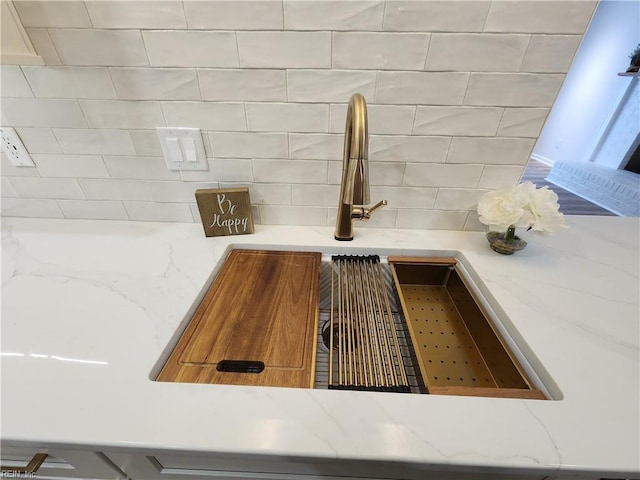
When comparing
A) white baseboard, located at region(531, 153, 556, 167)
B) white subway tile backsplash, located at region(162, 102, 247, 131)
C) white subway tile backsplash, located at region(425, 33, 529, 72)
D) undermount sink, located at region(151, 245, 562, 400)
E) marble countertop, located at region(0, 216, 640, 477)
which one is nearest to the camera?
marble countertop, located at region(0, 216, 640, 477)

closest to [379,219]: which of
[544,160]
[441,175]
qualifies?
[441,175]

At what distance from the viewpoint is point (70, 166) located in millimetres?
813

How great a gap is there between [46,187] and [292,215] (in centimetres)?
80

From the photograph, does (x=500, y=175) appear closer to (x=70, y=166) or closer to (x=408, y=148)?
(x=408, y=148)

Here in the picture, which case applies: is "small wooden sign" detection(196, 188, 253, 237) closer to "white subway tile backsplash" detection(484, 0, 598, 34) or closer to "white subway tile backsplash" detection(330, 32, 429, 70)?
"white subway tile backsplash" detection(330, 32, 429, 70)

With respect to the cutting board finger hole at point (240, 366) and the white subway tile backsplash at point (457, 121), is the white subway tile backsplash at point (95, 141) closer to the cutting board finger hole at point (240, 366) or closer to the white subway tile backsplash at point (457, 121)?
the cutting board finger hole at point (240, 366)

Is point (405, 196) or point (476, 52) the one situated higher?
point (476, 52)

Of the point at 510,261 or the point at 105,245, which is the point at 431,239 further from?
the point at 105,245

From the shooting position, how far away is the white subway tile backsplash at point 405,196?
2.65 ft

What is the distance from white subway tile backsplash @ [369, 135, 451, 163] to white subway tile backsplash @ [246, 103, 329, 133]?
15 cm

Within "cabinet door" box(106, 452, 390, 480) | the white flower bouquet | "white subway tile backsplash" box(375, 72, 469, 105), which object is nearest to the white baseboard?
the white flower bouquet

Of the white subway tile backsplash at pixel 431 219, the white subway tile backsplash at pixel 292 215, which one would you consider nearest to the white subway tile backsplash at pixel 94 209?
the white subway tile backsplash at pixel 292 215

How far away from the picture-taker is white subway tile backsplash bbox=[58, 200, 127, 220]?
888 millimetres

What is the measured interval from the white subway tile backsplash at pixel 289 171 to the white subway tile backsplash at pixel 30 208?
720 millimetres
